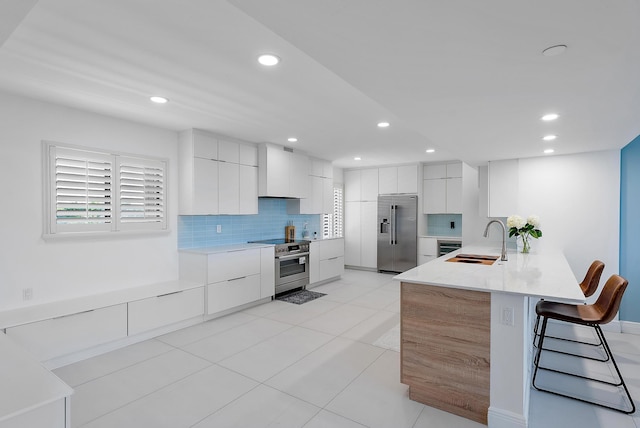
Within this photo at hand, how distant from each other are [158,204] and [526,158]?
4.79 m

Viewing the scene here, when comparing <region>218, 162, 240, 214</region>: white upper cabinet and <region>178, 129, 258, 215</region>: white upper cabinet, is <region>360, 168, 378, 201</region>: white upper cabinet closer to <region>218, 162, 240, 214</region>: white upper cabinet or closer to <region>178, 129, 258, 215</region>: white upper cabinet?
<region>178, 129, 258, 215</region>: white upper cabinet

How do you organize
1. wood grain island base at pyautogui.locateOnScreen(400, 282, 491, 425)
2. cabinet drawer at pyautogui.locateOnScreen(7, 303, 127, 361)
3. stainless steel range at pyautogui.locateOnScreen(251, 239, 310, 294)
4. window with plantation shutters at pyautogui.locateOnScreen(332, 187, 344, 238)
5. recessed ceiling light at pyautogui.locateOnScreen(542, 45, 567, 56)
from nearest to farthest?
recessed ceiling light at pyautogui.locateOnScreen(542, 45, 567, 56), wood grain island base at pyautogui.locateOnScreen(400, 282, 491, 425), cabinet drawer at pyautogui.locateOnScreen(7, 303, 127, 361), stainless steel range at pyautogui.locateOnScreen(251, 239, 310, 294), window with plantation shutters at pyautogui.locateOnScreen(332, 187, 344, 238)

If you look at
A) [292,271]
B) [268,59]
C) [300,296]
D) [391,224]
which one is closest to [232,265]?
[292,271]

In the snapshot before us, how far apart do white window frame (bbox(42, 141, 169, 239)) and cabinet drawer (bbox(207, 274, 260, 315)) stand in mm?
992

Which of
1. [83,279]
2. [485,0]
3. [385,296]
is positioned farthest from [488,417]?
[83,279]

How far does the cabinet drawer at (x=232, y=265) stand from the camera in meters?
4.16

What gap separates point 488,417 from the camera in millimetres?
2146

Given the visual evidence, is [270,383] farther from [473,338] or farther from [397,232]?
[397,232]

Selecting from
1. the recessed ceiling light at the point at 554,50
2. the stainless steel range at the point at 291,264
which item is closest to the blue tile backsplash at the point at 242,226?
the stainless steel range at the point at 291,264

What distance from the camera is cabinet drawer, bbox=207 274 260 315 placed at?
13.7 feet

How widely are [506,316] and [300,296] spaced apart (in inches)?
144

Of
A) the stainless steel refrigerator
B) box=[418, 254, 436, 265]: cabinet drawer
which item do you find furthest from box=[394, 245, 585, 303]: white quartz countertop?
the stainless steel refrigerator

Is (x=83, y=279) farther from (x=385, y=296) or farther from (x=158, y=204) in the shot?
(x=385, y=296)

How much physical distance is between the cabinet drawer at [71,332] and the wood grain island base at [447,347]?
108 inches
